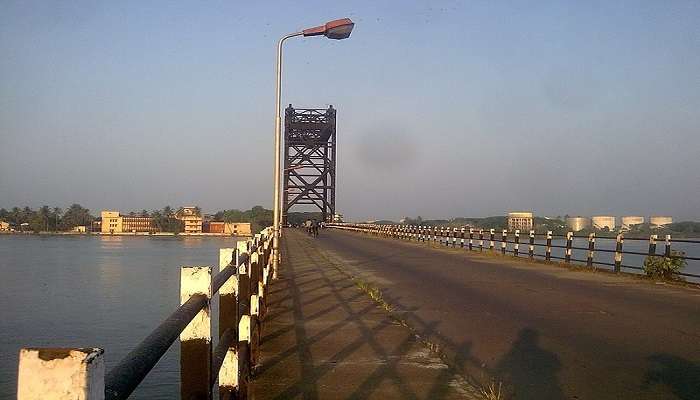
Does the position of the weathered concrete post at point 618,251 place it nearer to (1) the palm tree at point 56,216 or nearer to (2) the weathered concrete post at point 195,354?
(2) the weathered concrete post at point 195,354

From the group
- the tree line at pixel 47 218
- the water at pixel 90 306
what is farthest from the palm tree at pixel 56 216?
the water at pixel 90 306

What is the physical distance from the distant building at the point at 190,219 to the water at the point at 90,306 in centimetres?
2017

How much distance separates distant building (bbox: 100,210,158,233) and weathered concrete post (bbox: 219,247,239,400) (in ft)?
142

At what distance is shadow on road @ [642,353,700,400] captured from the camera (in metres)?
6.22

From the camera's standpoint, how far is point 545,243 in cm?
2423

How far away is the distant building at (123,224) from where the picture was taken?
4638 cm

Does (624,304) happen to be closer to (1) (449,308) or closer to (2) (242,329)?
(1) (449,308)

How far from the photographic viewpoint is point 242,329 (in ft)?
20.0

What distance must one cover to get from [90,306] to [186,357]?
1153 centimetres

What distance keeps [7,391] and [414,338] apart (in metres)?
4.37

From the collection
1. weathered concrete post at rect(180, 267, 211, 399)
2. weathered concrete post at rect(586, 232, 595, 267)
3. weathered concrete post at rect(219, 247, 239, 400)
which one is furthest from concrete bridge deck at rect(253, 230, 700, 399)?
weathered concrete post at rect(586, 232, 595, 267)

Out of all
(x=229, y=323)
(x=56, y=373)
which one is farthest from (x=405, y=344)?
(x=56, y=373)

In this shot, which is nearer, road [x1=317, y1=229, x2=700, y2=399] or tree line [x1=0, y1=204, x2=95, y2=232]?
road [x1=317, y1=229, x2=700, y2=399]

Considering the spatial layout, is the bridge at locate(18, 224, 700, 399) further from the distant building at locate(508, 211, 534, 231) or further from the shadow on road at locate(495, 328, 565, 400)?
the distant building at locate(508, 211, 534, 231)
